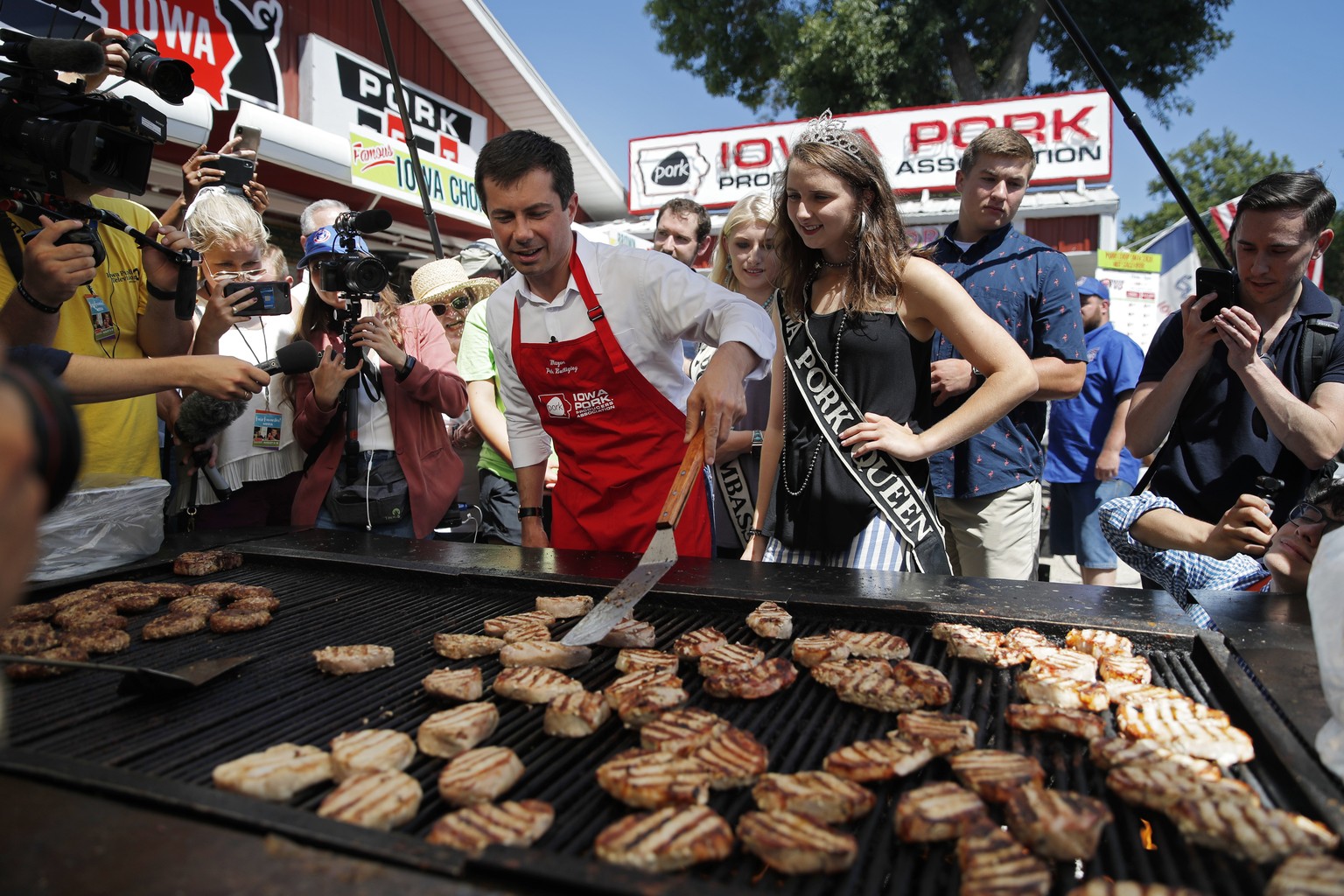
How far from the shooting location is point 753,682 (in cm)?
187

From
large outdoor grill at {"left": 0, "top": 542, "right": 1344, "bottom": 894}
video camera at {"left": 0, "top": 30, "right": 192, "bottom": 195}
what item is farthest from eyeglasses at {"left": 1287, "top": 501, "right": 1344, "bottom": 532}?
video camera at {"left": 0, "top": 30, "right": 192, "bottom": 195}

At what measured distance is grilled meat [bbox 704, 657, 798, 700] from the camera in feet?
6.10

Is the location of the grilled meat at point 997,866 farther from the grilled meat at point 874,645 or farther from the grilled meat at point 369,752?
the grilled meat at point 369,752

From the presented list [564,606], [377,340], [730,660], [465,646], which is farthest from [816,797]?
[377,340]

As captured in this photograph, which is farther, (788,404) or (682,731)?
(788,404)

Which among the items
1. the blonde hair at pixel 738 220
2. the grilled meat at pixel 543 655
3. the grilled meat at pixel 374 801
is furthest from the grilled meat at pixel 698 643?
the blonde hair at pixel 738 220

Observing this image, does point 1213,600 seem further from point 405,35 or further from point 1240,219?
point 405,35

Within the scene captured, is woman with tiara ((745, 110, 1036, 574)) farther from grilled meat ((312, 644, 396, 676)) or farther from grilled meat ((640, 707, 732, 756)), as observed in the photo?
grilled meat ((312, 644, 396, 676))

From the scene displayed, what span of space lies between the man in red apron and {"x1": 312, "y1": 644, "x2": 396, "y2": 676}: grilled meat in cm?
131

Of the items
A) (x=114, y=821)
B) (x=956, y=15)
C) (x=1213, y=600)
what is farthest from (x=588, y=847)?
(x=956, y=15)

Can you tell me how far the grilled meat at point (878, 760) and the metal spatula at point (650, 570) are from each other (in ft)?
2.42

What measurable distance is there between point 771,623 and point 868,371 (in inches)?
40.5

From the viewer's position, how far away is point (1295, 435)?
2709 mm

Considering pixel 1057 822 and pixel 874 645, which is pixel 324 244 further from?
pixel 1057 822
